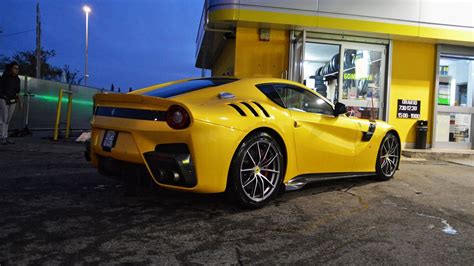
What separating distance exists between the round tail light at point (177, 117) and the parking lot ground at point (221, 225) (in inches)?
32.9

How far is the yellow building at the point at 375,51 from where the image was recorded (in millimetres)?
9188

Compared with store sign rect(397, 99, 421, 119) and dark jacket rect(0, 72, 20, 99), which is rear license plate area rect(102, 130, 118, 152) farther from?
store sign rect(397, 99, 421, 119)

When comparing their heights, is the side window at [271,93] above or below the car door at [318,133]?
above

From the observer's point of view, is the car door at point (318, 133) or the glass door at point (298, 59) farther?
the glass door at point (298, 59)

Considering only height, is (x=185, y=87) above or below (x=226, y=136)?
above

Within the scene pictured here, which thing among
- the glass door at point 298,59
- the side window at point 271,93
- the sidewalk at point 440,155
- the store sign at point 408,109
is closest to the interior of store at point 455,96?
the store sign at point 408,109

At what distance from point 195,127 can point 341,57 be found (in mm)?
7425

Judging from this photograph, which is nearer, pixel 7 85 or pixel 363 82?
pixel 7 85

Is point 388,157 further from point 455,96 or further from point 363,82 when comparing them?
point 455,96

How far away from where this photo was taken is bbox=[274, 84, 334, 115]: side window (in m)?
4.61

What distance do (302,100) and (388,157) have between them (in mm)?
2002

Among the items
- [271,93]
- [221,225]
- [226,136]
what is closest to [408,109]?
[271,93]

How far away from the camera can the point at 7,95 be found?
8.82 m

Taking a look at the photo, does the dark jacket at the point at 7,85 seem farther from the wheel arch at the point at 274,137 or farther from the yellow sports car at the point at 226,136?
the wheel arch at the point at 274,137
